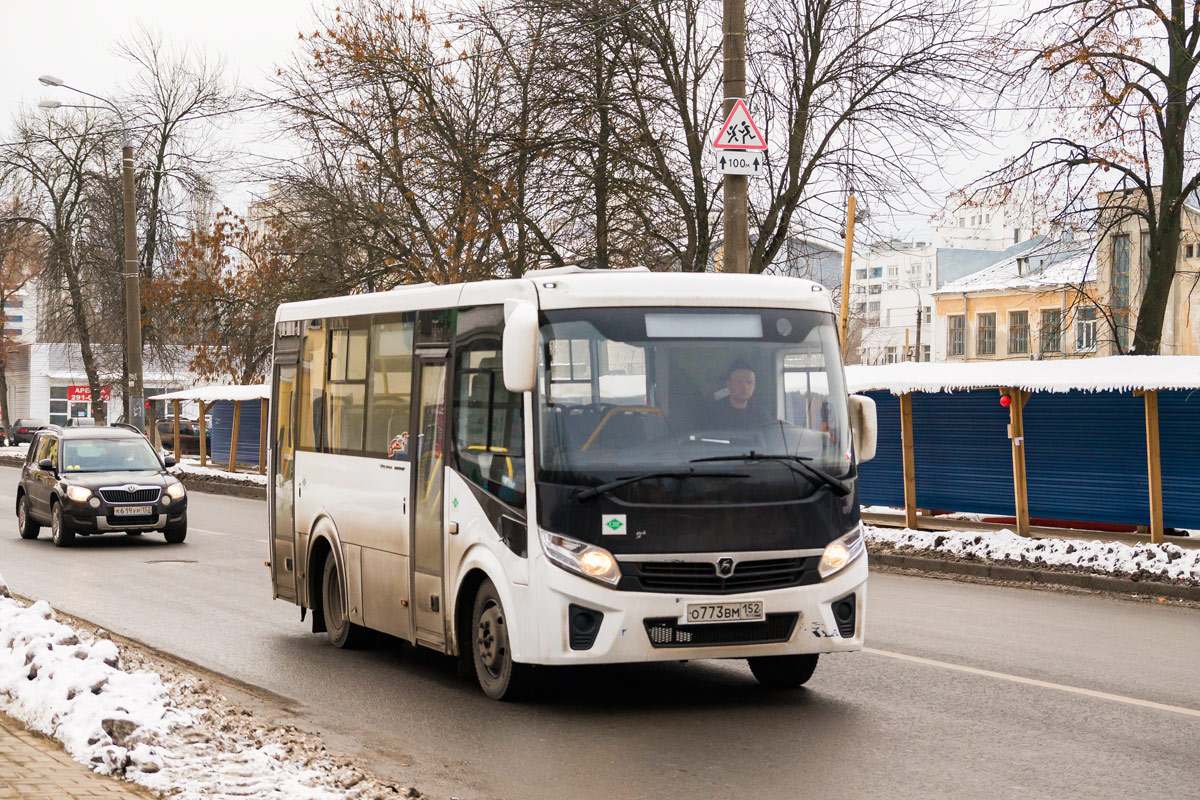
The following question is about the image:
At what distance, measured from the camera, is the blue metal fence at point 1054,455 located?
18625 mm

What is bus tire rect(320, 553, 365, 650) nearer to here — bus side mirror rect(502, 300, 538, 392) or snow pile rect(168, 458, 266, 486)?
bus side mirror rect(502, 300, 538, 392)

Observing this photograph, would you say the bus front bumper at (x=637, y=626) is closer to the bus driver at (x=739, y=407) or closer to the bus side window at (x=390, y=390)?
the bus driver at (x=739, y=407)

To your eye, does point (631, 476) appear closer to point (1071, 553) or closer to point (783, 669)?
point (783, 669)

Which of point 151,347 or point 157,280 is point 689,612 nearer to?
point 157,280

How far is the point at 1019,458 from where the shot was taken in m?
19.1

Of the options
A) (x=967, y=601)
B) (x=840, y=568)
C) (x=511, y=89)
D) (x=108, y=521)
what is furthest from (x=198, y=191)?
(x=840, y=568)

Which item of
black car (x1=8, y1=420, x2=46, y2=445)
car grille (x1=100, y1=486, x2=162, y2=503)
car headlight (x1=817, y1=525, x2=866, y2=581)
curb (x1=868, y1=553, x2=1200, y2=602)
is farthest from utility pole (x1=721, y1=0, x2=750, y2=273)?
black car (x1=8, y1=420, x2=46, y2=445)

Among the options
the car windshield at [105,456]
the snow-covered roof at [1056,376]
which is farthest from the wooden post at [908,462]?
the car windshield at [105,456]

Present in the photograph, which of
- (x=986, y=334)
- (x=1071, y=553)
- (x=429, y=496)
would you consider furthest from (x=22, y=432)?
(x=429, y=496)

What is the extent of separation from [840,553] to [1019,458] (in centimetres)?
1141

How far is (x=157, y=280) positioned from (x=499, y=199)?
21.4m

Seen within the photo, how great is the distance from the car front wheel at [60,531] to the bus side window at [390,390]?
11863 mm

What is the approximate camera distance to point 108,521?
2061 cm

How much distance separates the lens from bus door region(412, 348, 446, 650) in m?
9.08
